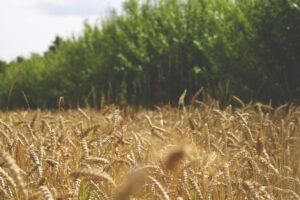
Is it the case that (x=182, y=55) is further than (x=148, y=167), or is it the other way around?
(x=182, y=55)

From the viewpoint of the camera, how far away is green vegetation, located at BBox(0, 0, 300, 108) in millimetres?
6070

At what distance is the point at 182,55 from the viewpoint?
27.0 feet

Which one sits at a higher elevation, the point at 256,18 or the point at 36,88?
the point at 256,18

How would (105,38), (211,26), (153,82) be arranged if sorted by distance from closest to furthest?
1. (211,26)
2. (153,82)
3. (105,38)

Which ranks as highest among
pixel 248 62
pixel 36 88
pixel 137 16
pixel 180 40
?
pixel 137 16

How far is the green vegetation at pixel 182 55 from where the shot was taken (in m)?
6.07

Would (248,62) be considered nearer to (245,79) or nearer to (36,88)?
(245,79)

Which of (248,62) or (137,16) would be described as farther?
(137,16)

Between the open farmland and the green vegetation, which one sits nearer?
the open farmland

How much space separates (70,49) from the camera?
1213 cm

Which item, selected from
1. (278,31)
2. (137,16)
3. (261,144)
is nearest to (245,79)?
(278,31)

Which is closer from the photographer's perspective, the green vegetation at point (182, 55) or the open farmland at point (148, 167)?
the open farmland at point (148, 167)

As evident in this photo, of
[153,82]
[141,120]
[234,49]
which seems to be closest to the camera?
[141,120]

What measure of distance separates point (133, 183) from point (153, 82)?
8.48 metres
